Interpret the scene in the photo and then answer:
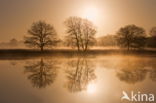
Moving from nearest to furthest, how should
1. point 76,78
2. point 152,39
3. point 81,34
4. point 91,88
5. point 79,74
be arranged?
1. point 91,88
2. point 76,78
3. point 79,74
4. point 81,34
5. point 152,39

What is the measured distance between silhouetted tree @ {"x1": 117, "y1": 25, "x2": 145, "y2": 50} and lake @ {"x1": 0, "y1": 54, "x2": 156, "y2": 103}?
245 mm

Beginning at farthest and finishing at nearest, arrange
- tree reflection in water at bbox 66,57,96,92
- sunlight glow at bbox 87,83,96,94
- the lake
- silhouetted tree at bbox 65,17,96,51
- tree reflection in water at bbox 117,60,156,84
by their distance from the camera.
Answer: silhouetted tree at bbox 65,17,96,51, tree reflection in water at bbox 117,60,156,84, tree reflection in water at bbox 66,57,96,92, sunlight glow at bbox 87,83,96,94, the lake

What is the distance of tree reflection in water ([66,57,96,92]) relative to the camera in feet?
12.9

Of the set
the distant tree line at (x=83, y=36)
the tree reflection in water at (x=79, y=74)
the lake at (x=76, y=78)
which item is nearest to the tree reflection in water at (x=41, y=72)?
the lake at (x=76, y=78)

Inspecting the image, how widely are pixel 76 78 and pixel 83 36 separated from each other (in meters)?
1.04

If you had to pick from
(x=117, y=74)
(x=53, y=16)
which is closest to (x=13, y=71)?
(x=53, y=16)

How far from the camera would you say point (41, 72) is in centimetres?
429

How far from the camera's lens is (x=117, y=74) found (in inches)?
168

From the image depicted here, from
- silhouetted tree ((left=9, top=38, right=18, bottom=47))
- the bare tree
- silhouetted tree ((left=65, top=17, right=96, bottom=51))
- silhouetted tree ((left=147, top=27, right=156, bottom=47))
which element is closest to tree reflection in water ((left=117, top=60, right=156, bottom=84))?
silhouetted tree ((left=147, top=27, right=156, bottom=47))

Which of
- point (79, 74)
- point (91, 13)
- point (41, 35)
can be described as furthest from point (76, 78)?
point (91, 13)

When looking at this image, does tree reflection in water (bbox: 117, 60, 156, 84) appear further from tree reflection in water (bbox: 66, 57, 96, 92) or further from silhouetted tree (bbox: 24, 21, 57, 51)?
silhouetted tree (bbox: 24, 21, 57, 51)

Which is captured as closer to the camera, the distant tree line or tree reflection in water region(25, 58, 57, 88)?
tree reflection in water region(25, 58, 57, 88)

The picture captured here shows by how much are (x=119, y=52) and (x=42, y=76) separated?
5.10ft

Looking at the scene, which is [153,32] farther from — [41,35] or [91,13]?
[41,35]
